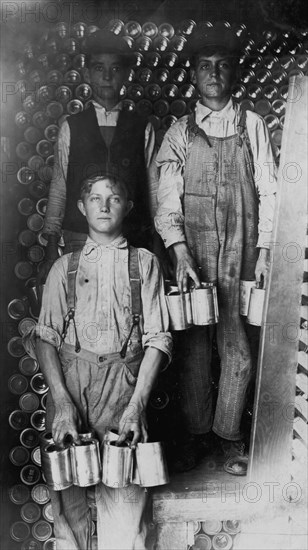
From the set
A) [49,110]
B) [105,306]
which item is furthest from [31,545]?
[49,110]

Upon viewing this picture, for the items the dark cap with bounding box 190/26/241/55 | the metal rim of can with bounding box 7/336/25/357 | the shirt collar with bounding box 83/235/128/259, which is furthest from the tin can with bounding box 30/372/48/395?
the dark cap with bounding box 190/26/241/55

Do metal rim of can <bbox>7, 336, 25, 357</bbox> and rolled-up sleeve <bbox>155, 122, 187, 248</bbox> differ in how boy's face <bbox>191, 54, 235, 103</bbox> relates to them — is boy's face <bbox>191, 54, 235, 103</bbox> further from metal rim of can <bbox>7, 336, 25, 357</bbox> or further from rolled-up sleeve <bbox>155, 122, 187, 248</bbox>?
metal rim of can <bbox>7, 336, 25, 357</bbox>

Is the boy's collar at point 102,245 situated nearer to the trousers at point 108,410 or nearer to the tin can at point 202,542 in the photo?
the trousers at point 108,410

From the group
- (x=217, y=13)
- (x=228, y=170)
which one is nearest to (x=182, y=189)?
(x=228, y=170)

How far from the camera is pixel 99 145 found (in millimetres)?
3631

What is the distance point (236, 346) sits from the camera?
374 cm

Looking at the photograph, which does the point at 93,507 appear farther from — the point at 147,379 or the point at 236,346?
the point at 236,346

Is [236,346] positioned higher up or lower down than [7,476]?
higher up

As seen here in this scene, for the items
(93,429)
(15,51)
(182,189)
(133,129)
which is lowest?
(93,429)

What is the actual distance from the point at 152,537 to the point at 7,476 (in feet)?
2.37

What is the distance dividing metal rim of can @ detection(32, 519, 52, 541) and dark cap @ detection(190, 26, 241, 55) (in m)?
2.28

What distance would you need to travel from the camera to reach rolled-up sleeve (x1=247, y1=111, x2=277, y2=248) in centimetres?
371

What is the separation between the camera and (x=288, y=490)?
3766 mm

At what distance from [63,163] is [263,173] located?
92 centimetres
